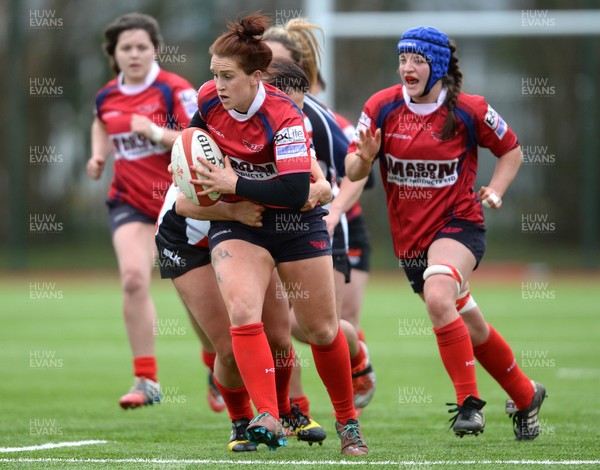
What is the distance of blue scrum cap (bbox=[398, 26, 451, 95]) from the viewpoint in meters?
5.24

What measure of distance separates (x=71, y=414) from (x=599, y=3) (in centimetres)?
1355

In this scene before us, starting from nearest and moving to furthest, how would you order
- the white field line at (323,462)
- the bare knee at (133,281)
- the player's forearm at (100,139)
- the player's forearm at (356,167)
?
the white field line at (323,462)
the player's forearm at (356,167)
the bare knee at (133,281)
the player's forearm at (100,139)

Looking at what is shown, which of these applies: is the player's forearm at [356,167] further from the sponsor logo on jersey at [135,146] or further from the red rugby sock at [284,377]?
the sponsor logo on jersey at [135,146]

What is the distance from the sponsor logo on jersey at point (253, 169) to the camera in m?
4.64

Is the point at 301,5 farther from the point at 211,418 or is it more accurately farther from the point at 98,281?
the point at 211,418

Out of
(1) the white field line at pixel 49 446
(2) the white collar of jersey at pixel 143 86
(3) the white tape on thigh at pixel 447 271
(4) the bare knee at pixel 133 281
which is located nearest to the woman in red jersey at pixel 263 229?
(3) the white tape on thigh at pixel 447 271

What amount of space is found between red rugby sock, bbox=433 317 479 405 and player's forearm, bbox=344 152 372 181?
0.85m

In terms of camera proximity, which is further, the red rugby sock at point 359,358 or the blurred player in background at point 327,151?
the red rugby sock at point 359,358

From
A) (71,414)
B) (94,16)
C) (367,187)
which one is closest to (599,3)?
(94,16)

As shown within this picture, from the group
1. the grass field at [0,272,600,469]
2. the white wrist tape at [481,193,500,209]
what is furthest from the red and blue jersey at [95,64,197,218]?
the white wrist tape at [481,193,500,209]

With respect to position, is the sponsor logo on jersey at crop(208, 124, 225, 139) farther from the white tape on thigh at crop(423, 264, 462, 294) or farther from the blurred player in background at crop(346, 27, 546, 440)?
the white tape on thigh at crop(423, 264, 462, 294)

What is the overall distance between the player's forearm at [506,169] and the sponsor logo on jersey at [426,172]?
211 mm

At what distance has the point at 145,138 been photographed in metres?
6.68

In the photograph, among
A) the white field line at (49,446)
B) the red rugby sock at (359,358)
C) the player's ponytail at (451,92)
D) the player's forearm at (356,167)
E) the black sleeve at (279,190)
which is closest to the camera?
the black sleeve at (279,190)
